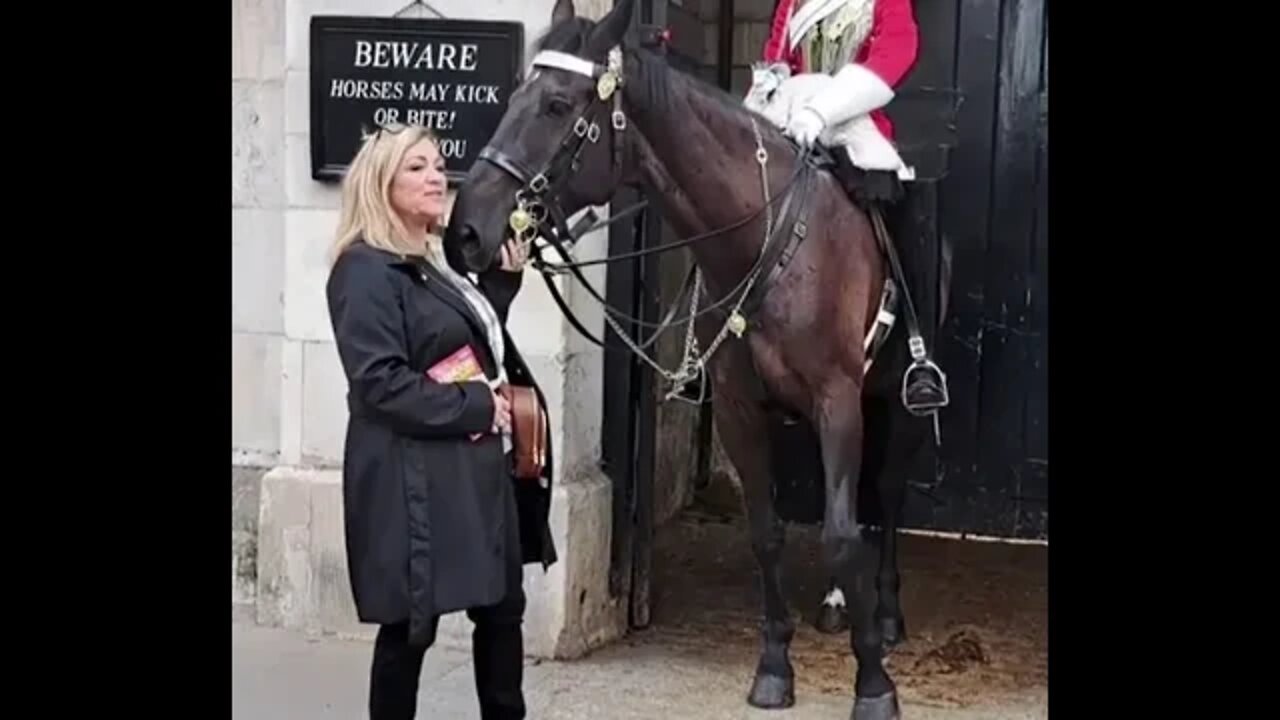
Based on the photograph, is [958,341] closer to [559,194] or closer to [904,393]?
[904,393]

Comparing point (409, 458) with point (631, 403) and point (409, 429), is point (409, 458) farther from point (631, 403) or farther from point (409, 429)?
point (631, 403)

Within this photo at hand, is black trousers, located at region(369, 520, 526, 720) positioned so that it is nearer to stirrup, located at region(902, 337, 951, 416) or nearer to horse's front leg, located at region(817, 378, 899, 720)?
horse's front leg, located at region(817, 378, 899, 720)

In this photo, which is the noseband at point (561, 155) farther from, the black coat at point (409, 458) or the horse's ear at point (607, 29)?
the black coat at point (409, 458)

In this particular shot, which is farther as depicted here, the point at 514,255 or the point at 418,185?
the point at 514,255

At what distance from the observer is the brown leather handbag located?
13.1ft

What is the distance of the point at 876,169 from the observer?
498 cm

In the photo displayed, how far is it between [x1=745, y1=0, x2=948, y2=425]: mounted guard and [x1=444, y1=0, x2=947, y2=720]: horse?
0.06 m

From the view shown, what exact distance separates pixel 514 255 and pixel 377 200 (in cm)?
53

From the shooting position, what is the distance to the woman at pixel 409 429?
3.77 meters

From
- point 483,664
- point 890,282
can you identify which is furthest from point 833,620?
point 483,664

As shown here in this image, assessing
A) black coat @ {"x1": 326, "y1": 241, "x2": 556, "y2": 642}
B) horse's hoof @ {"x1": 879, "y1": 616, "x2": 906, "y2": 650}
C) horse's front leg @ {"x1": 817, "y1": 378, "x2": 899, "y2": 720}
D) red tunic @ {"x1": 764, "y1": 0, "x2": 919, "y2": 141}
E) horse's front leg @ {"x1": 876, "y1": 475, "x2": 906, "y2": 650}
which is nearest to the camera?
black coat @ {"x1": 326, "y1": 241, "x2": 556, "y2": 642}

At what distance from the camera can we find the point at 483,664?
165 inches

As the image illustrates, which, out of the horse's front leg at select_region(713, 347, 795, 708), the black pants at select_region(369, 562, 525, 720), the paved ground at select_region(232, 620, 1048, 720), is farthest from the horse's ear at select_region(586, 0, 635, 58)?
the paved ground at select_region(232, 620, 1048, 720)

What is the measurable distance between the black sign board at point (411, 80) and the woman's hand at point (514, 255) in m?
1.36
